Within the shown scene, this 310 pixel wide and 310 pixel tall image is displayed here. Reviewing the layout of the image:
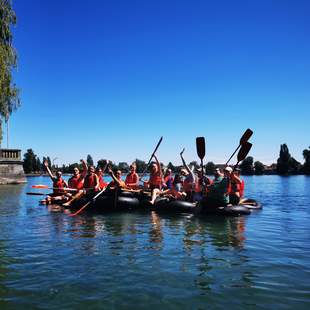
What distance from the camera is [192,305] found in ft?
14.0

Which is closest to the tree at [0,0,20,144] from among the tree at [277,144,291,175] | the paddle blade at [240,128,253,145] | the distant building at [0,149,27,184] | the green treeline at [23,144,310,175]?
the paddle blade at [240,128,253,145]

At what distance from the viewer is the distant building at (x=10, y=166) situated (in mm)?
36703

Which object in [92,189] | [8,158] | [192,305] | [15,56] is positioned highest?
[15,56]

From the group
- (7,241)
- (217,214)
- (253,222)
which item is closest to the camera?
(7,241)

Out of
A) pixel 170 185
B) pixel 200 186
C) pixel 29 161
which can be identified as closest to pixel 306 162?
pixel 29 161

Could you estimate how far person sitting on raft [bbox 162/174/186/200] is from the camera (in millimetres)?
13445

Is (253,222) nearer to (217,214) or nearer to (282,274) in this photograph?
(217,214)

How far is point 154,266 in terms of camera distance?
5.78 metres

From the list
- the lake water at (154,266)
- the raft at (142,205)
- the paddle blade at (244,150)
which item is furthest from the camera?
the paddle blade at (244,150)

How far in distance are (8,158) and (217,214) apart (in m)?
30.5

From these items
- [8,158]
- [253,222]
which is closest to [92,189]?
[253,222]

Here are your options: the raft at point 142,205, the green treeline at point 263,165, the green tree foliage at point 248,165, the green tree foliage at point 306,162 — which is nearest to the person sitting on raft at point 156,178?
the raft at point 142,205

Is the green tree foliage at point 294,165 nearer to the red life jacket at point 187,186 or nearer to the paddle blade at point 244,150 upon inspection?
the paddle blade at point 244,150

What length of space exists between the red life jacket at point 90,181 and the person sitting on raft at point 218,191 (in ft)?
16.5
